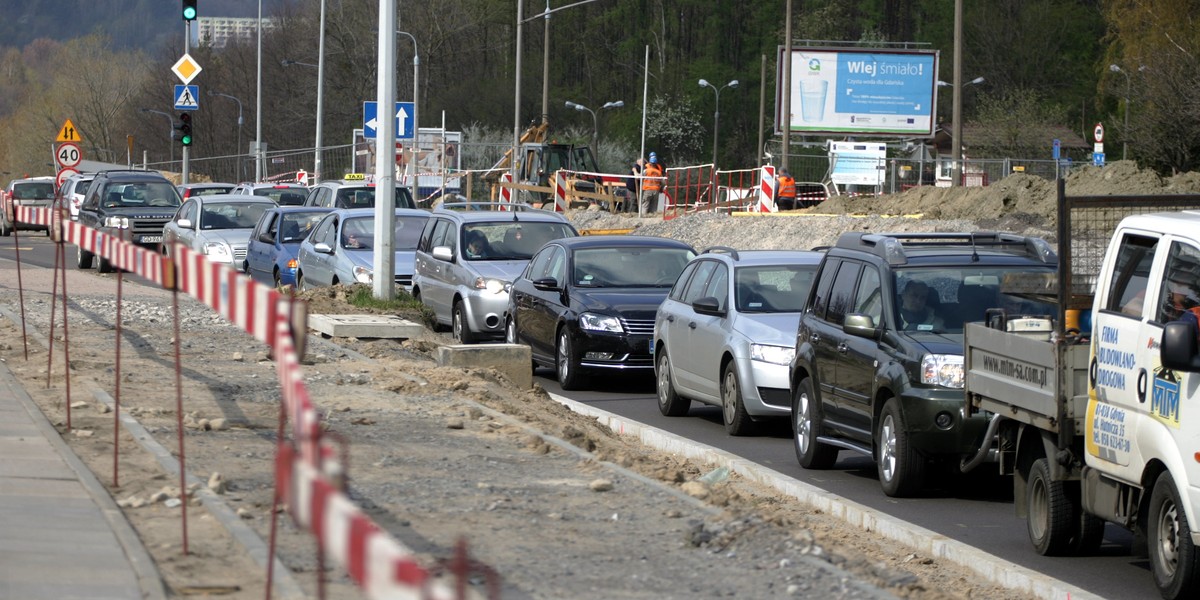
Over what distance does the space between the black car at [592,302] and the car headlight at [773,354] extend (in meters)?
3.25

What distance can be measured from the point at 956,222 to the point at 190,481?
27.3 meters

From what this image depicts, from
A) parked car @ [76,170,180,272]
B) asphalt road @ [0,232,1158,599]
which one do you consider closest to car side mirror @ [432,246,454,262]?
asphalt road @ [0,232,1158,599]

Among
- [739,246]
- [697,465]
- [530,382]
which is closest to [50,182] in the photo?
[739,246]

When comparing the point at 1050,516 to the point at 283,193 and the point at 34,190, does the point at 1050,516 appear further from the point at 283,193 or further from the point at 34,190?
the point at 34,190

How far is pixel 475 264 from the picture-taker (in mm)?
19828

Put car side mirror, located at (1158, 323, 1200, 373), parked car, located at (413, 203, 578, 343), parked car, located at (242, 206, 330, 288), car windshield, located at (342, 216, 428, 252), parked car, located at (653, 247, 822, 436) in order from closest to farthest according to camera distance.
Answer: car side mirror, located at (1158, 323, 1200, 373) → parked car, located at (653, 247, 822, 436) → parked car, located at (413, 203, 578, 343) → car windshield, located at (342, 216, 428, 252) → parked car, located at (242, 206, 330, 288)

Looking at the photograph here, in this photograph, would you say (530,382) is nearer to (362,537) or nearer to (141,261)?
(141,261)

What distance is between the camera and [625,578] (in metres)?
6.78

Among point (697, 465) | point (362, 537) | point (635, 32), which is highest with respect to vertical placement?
point (635, 32)

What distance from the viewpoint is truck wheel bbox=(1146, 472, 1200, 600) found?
7.01m

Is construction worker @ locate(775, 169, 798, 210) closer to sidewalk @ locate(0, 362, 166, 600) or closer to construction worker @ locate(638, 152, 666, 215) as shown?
construction worker @ locate(638, 152, 666, 215)

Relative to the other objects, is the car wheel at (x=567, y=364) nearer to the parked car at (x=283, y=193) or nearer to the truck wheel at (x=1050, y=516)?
the truck wheel at (x=1050, y=516)

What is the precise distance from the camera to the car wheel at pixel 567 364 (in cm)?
1611

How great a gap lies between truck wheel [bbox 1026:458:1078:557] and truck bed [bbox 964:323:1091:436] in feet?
0.96
